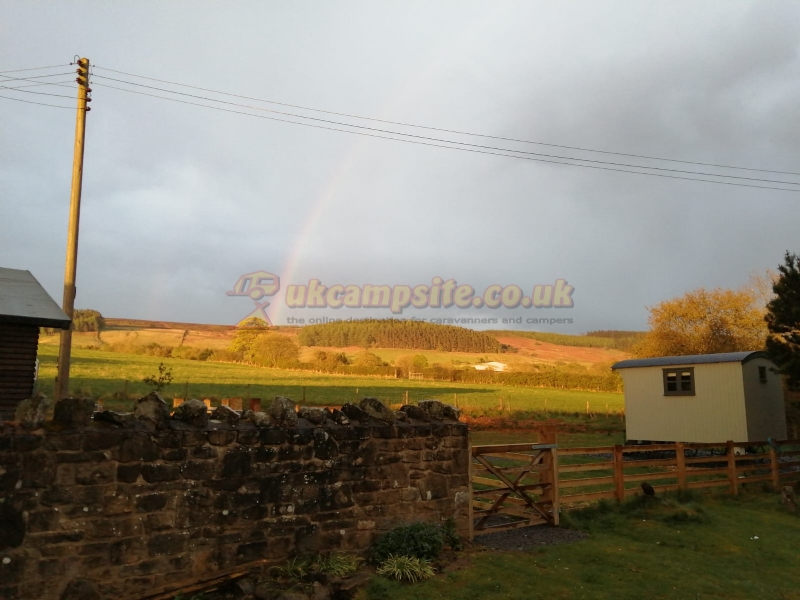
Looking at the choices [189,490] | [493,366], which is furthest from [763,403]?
[493,366]

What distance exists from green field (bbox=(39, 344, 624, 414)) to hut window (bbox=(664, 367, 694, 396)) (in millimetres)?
15539

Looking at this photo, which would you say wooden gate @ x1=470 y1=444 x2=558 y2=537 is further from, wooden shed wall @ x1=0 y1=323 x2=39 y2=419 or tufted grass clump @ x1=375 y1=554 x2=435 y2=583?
wooden shed wall @ x1=0 y1=323 x2=39 y2=419

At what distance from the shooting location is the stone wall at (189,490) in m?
4.86

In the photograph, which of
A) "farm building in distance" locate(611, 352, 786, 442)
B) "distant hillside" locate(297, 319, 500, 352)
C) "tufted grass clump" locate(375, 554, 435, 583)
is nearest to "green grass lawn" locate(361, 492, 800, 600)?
"tufted grass clump" locate(375, 554, 435, 583)

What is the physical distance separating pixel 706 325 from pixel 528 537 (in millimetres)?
33593

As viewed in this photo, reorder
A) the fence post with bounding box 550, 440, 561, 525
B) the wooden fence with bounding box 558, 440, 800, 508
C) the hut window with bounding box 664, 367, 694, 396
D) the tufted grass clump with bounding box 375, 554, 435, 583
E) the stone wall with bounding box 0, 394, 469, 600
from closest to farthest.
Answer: the stone wall with bounding box 0, 394, 469, 600
the tufted grass clump with bounding box 375, 554, 435, 583
the fence post with bounding box 550, 440, 561, 525
the wooden fence with bounding box 558, 440, 800, 508
the hut window with bounding box 664, 367, 694, 396

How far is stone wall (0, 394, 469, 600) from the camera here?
15.9ft

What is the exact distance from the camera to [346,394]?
3956 cm

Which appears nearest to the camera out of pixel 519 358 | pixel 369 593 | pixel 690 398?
pixel 369 593

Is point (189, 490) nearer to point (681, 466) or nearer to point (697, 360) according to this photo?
point (681, 466)

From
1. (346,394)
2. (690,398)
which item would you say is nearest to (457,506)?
(690,398)

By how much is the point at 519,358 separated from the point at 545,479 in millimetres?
67381

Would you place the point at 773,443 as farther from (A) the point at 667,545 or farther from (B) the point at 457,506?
(B) the point at 457,506

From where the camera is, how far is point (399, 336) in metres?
79.7
